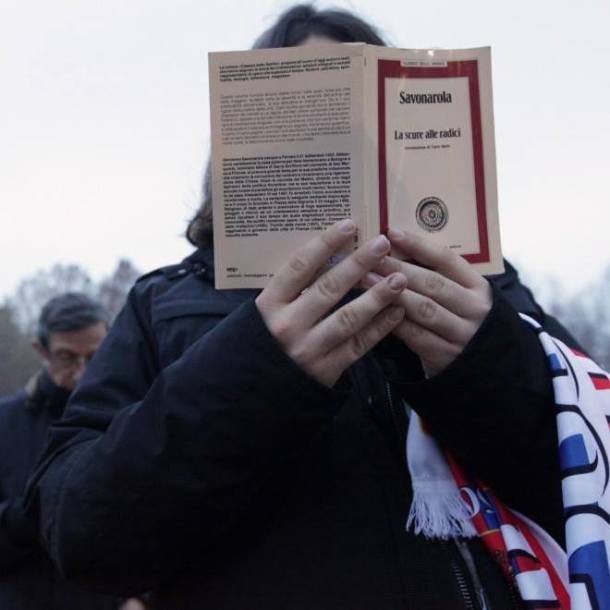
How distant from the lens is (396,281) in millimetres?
1357

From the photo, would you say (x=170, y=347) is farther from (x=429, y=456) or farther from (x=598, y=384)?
(x=598, y=384)

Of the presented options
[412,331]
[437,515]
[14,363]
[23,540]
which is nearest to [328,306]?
[412,331]

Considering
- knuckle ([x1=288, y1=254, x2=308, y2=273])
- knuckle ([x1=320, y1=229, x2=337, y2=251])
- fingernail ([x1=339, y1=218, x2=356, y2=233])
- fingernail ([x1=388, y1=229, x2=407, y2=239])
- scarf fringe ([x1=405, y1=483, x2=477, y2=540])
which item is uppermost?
fingernail ([x1=339, y1=218, x2=356, y2=233])

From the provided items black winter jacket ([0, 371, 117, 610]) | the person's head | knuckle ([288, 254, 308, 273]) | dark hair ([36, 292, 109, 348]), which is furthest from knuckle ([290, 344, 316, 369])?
dark hair ([36, 292, 109, 348])

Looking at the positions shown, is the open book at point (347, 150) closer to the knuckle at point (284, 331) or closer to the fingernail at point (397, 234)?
the fingernail at point (397, 234)

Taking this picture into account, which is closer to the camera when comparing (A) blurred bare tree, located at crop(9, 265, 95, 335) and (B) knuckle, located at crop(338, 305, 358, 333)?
(B) knuckle, located at crop(338, 305, 358, 333)

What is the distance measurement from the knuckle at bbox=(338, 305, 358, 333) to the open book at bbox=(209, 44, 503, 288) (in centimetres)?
14

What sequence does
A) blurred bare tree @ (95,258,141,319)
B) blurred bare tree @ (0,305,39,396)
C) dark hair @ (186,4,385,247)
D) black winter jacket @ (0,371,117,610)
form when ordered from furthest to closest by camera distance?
blurred bare tree @ (95,258,141,319) → blurred bare tree @ (0,305,39,396) → black winter jacket @ (0,371,117,610) → dark hair @ (186,4,385,247)

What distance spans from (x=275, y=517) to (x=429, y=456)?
28cm

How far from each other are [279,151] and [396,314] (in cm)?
34

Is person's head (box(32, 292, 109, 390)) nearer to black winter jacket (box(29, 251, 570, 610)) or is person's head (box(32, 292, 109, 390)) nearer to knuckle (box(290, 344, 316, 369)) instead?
black winter jacket (box(29, 251, 570, 610))

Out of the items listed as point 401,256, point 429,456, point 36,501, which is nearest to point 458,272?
point 401,256

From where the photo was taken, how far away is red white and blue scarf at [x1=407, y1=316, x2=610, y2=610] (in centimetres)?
137

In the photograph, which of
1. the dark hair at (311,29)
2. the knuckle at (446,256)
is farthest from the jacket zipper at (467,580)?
Result: the dark hair at (311,29)
